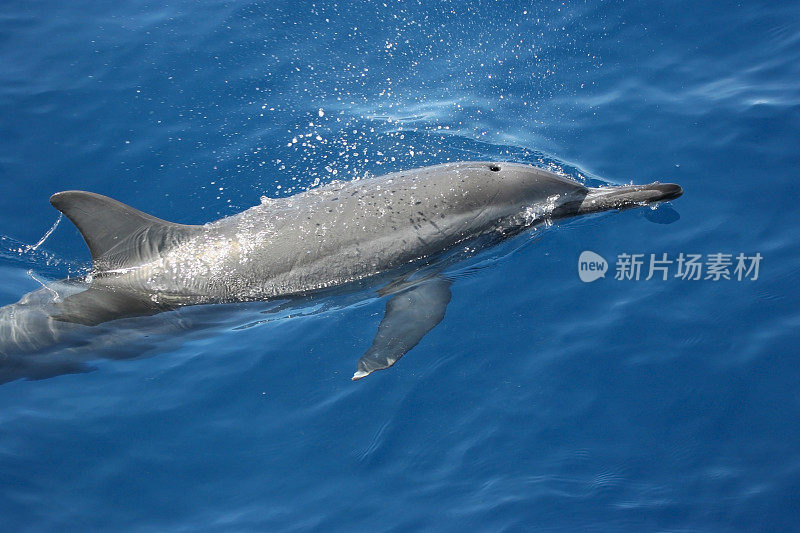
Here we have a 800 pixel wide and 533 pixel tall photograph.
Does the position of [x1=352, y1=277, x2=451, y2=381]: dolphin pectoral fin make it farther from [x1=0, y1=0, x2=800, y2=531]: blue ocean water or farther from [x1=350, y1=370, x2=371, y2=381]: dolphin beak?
[x1=0, y1=0, x2=800, y2=531]: blue ocean water

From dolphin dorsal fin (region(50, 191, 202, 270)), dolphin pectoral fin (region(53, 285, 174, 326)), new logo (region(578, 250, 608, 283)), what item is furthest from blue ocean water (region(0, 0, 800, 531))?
dolphin dorsal fin (region(50, 191, 202, 270))

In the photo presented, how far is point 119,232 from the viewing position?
742cm

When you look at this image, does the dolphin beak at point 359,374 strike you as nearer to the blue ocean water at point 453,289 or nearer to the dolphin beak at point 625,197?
the blue ocean water at point 453,289

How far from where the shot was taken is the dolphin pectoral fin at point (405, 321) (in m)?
7.02

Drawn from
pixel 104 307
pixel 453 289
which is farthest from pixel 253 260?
pixel 453 289

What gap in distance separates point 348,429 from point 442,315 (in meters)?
1.58

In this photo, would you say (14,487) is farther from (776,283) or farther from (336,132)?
(776,283)

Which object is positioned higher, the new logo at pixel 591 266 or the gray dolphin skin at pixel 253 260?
the gray dolphin skin at pixel 253 260

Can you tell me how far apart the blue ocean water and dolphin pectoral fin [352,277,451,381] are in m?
0.19

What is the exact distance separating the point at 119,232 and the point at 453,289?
3.58 meters

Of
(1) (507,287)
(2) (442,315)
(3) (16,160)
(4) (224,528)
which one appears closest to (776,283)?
(1) (507,287)

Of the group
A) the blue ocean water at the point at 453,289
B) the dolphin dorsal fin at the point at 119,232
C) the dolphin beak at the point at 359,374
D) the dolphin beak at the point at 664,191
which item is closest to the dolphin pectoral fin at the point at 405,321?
the dolphin beak at the point at 359,374

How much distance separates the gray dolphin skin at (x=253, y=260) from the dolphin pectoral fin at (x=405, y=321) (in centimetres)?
1

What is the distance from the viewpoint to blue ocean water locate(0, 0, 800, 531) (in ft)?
21.4
